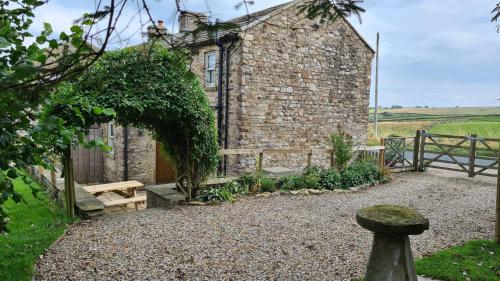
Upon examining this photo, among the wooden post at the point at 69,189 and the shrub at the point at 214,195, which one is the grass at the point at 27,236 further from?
the shrub at the point at 214,195

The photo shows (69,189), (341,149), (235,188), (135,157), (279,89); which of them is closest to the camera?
(69,189)

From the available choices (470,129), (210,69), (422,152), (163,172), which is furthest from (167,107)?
(470,129)

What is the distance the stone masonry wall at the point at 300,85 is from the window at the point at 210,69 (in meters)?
1.65

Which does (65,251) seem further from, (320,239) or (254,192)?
(254,192)

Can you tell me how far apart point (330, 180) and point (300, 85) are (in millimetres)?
3575

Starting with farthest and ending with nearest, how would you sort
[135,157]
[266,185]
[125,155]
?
[135,157] < [125,155] < [266,185]

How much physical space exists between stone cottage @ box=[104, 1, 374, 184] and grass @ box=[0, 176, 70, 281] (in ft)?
13.8

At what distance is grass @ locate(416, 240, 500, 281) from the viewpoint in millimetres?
4594

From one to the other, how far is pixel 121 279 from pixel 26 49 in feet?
9.66

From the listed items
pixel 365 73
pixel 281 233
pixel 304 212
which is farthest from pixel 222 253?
pixel 365 73

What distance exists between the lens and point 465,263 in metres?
5.01

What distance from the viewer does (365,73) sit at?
46.6 feet

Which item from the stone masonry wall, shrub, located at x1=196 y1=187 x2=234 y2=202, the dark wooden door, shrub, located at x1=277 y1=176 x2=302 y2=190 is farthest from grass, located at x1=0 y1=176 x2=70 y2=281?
the dark wooden door

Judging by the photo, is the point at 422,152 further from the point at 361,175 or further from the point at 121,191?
the point at 121,191
